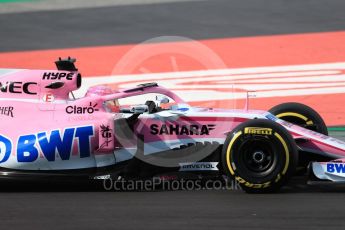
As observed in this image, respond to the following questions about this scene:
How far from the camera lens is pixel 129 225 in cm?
622

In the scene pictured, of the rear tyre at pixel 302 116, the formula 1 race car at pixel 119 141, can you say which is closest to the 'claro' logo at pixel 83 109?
the formula 1 race car at pixel 119 141

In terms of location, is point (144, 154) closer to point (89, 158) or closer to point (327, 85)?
point (89, 158)

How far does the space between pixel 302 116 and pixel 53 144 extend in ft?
10.3

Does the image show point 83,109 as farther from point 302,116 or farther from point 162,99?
point 302,116

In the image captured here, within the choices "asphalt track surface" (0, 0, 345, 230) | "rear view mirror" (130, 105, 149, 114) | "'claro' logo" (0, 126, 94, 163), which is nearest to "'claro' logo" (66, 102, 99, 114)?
"'claro' logo" (0, 126, 94, 163)

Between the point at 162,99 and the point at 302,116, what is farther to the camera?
the point at 302,116

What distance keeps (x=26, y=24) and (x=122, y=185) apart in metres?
11.6

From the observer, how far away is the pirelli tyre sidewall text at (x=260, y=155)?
7.57 metres

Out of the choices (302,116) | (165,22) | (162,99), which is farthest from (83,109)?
(165,22)

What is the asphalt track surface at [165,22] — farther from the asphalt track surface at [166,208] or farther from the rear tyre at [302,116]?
the asphalt track surface at [166,208]

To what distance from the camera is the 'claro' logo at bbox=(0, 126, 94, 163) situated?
818cm

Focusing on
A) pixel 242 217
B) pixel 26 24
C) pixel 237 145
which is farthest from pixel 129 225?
pixel 26 24

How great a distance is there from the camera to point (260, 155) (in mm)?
7730

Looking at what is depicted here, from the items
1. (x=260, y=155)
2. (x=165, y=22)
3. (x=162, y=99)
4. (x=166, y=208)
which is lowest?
(x=166, y=208)
